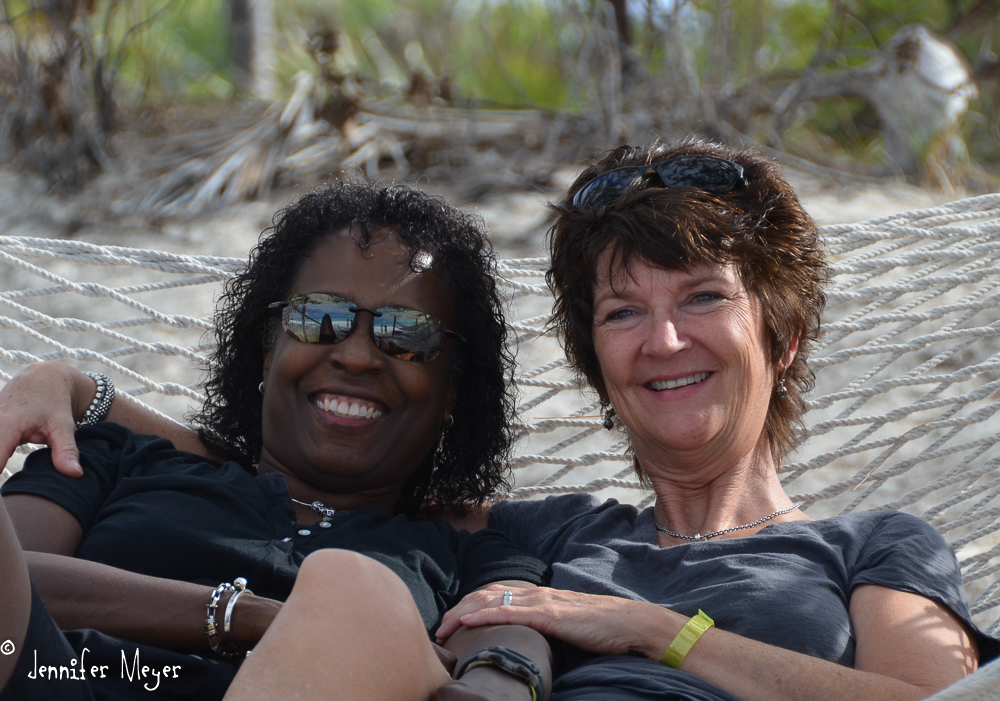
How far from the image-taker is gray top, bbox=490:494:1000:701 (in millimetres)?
1488

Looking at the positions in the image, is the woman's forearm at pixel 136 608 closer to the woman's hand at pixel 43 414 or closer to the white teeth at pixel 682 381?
the woman's hand at pixel 43 414

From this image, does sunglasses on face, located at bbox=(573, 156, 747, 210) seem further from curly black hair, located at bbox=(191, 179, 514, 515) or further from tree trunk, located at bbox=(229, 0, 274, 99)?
tree trunk, located at bbox=(229, 0, 274, 99)

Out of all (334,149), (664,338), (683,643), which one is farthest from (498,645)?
(334,149)

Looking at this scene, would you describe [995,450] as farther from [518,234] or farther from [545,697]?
[545,697]

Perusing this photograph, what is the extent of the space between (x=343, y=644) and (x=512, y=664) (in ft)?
0.86

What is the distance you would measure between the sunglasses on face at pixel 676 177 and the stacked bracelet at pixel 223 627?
999 millimetres

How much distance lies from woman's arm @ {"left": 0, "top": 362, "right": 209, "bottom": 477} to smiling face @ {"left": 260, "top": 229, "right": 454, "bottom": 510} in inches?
11.6

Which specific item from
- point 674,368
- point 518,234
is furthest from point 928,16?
point 674,368

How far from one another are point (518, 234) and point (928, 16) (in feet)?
12.4

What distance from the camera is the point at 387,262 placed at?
6.26 ft

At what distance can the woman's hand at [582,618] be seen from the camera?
4.90ft

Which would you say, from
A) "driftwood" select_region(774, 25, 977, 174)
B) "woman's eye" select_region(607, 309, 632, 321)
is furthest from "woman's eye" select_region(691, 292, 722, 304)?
"driftwood" select_region(774, 25, 977, 174)

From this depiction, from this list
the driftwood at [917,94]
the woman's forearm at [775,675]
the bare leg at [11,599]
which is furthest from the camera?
the driftwood at [917,94]
